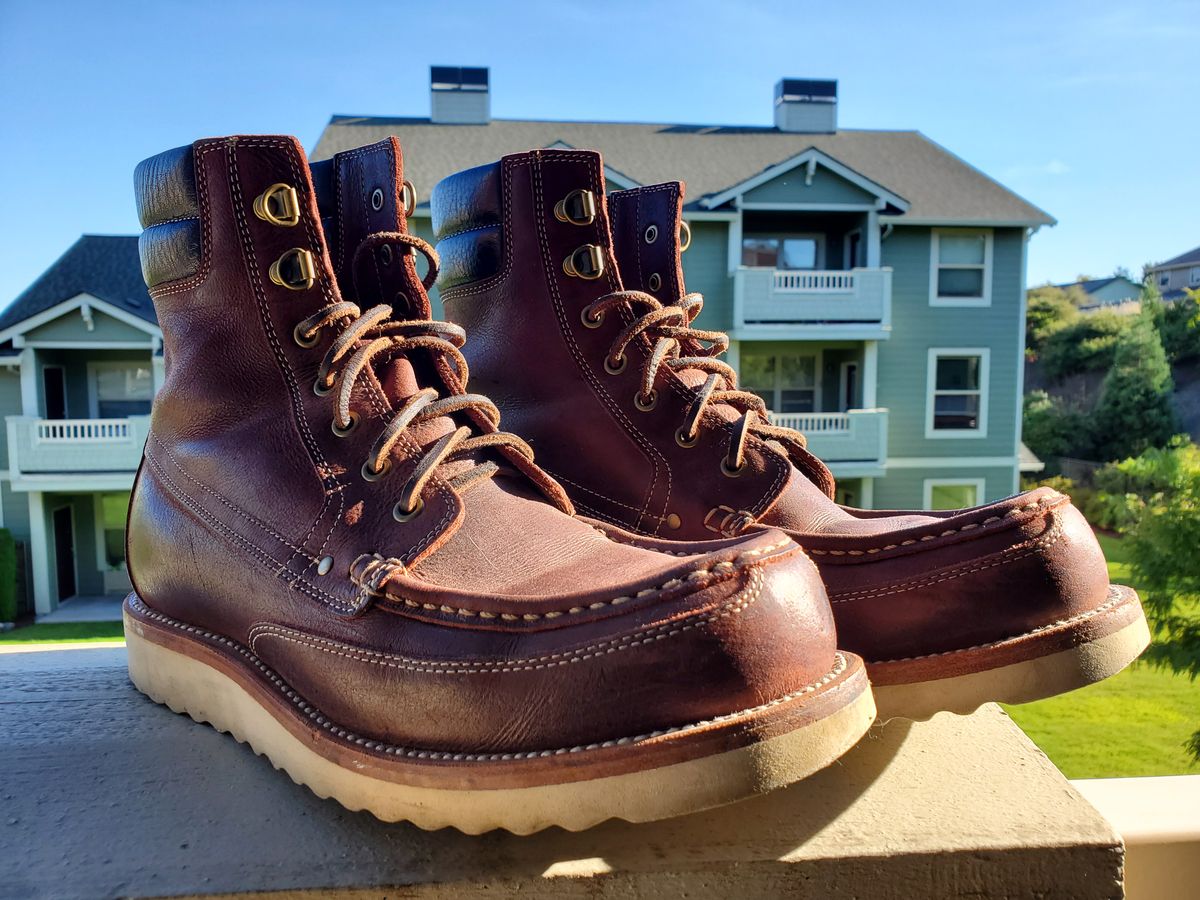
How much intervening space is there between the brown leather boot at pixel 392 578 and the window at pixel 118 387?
526 inches

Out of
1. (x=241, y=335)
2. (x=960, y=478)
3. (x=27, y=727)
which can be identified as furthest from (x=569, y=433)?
(x=960, y=478)

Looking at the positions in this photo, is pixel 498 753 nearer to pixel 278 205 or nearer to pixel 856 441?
pixel 278 205

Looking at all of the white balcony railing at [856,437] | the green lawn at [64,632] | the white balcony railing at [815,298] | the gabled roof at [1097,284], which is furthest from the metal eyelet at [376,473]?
the gabled roof at [1097,284]

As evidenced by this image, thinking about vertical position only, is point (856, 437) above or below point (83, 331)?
below

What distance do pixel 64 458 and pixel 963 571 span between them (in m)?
13.0

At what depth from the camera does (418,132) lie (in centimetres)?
1357

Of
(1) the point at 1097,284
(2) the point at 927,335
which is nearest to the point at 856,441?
(2) the point at 927,335

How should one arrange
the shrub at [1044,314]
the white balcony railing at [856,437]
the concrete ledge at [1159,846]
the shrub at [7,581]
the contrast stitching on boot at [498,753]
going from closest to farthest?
the contrast stitching on boot at [498,753] → the concrete ledge at [1159,846] → the shrub at [7,581] → the white balcony railing at [856,437] → the shrub at [1044,314]

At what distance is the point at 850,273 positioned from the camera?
12.3m

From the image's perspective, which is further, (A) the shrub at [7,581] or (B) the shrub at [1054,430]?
(B) the shrub at [1054,430]

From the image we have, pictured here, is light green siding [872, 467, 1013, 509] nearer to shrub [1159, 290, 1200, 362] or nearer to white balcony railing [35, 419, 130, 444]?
white balcony railing [35, 419, 130, 444]

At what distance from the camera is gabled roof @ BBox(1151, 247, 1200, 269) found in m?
38.6

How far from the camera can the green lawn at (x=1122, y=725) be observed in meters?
6.68

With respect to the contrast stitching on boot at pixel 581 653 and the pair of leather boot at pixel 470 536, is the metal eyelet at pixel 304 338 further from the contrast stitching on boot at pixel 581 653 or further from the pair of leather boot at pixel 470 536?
the contrast stitching on boot at pixel 581 653
